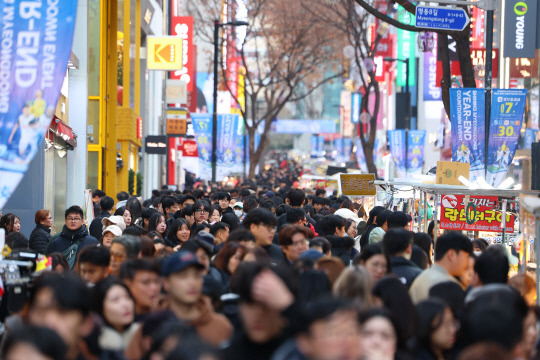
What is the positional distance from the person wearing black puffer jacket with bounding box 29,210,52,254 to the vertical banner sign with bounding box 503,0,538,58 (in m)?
12.7

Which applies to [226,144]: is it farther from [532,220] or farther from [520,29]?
[532,220]

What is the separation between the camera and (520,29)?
21438mm

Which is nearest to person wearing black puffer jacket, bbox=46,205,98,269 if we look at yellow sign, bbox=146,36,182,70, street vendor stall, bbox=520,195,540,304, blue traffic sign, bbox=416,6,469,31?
street vendor stall, bbox=520,195,540,304

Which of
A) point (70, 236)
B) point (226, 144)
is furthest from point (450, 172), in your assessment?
point (226, 144)

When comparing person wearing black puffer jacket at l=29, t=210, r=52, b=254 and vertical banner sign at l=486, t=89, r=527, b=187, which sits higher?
vertical banner sign at l=486, t=89, r=527, b=187

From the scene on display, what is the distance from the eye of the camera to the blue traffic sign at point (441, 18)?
52.5 ft

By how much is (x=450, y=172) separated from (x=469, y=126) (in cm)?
427

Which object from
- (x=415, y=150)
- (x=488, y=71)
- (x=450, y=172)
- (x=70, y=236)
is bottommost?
(x=70, y=236)

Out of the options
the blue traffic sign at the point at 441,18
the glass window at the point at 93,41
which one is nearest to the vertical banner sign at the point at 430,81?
the glass window at the point at 93,41

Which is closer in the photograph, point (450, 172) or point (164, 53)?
point (450, 172)

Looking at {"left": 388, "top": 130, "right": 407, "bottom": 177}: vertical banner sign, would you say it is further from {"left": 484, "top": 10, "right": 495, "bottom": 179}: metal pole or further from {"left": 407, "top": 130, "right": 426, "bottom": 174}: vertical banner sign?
{"left": 484, "top": 10, "right": 495, "bottom": 179}: metal pole

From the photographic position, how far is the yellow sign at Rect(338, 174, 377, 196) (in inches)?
677

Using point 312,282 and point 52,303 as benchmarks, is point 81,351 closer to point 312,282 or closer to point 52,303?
point 52,303

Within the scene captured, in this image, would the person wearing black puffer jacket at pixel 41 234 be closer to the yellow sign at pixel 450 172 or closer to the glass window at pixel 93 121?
the yellow sign at pixel 450 172
